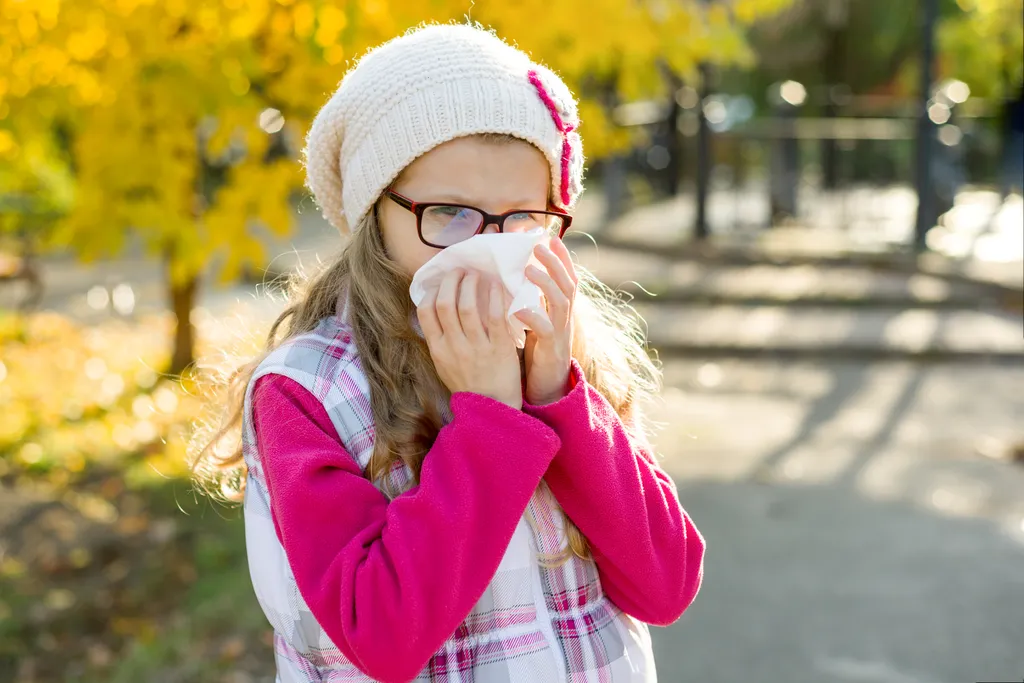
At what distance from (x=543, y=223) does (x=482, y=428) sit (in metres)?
0.36

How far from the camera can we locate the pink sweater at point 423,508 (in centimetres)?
138

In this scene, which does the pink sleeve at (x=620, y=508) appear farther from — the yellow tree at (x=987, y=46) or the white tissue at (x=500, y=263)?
the yellow tree at (x=987, y=46)

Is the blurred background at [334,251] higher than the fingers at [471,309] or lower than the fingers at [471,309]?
lower

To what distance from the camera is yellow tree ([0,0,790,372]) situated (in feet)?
13.2

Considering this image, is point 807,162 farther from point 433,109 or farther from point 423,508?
point 423,508

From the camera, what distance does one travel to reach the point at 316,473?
56.1 inches

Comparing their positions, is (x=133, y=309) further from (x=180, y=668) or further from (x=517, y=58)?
(x=517, y=58)

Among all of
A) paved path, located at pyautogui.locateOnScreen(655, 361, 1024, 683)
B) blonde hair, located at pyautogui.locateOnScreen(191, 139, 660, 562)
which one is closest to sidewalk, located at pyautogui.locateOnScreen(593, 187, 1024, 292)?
paved path, located at pyautogui.locateOnScreen(655, 361, 1024, 683)

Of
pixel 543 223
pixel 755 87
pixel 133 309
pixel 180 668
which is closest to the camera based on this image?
pixel 543 223

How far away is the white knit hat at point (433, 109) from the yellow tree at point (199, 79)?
2000mm

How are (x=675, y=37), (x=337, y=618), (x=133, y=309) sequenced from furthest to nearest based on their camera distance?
(x=133, y=309)
(x=675, y=37)
(x=337, y=618)

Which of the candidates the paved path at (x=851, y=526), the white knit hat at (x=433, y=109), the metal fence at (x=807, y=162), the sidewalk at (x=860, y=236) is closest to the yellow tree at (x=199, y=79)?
the paved path at (x=851, y=526)

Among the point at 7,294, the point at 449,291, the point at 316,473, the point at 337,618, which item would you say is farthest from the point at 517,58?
the point at 7,294

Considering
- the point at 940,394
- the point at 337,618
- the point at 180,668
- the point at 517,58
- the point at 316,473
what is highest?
the point at 517,58
